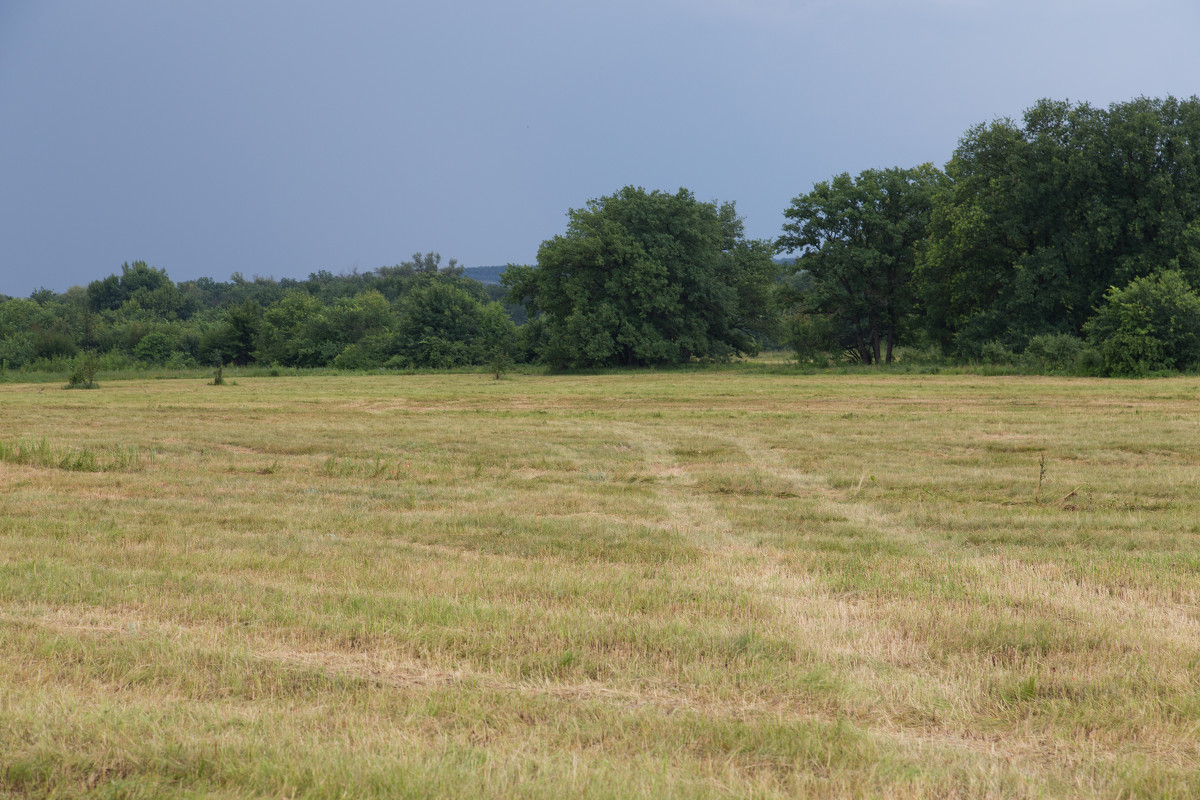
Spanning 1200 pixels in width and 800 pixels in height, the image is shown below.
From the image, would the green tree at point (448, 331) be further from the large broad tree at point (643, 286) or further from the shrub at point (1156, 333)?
the shrub at point (1156, 333)

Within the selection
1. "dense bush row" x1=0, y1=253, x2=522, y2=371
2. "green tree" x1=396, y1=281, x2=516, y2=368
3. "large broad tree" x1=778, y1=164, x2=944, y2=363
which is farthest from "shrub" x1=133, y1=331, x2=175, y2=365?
"large broad tree" x1=778, y1=164, x2=944, y2=363

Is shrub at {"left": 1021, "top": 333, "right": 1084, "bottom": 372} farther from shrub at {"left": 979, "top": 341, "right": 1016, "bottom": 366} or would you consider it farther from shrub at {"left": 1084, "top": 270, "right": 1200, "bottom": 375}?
shrub at {"left": 1084, "top": 270, "right": 1200, "bottom": 375}

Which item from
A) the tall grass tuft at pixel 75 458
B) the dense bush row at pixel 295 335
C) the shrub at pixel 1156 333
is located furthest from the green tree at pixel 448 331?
the tall grass tuft at pixel 75 458

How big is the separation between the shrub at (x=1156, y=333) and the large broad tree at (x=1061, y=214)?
173 inches

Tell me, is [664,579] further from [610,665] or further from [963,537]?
[963,537]

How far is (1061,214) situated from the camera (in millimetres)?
43375

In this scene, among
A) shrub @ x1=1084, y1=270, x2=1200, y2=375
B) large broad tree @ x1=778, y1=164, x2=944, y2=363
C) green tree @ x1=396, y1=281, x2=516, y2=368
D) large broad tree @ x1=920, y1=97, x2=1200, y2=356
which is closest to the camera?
shrub @ x1=1084, y1=270, x2=1200, y2=375

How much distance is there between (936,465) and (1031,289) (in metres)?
34.0

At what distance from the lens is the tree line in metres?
39.0

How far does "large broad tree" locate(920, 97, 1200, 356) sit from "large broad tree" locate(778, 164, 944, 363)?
347cm

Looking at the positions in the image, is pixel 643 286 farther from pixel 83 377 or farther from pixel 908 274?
pixel 83 377

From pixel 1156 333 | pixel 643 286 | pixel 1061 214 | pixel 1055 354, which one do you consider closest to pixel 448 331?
pixel 643 286

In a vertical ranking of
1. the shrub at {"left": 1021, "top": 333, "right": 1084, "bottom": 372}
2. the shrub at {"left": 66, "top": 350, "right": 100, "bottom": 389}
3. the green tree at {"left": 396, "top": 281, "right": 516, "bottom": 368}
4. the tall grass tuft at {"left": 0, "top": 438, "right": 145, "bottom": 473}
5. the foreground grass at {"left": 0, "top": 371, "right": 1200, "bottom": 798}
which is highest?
the green tree at {"left": 396, "top": 281, "right": 516, "bottom": 368}

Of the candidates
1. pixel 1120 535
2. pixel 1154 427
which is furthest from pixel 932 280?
pixel 1120 535
